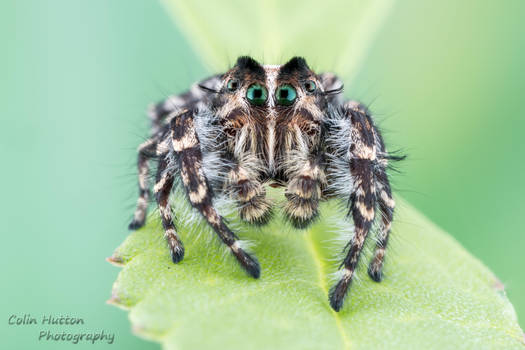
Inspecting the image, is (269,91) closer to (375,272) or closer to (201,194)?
(201,194)

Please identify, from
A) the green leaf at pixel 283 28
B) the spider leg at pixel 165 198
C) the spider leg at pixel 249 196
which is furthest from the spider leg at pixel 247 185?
the green leaf at pixel 283 28

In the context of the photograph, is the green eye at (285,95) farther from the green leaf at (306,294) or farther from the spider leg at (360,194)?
the green leaf at (306,294)

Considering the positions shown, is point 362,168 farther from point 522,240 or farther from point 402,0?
point 402,0

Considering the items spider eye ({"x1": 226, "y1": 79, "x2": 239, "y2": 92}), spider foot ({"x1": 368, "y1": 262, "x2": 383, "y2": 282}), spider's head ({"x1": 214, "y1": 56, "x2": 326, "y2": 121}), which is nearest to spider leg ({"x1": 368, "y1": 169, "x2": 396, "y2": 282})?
spider foot ({"x1": 368, "y1": 262, "x2": 383, "y2": 282})

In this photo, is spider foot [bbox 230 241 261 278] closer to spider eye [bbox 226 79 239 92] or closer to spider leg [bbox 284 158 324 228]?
spider leg [bbox 284 158 324 228]

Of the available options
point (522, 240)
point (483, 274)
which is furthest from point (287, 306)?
point (522, 240)

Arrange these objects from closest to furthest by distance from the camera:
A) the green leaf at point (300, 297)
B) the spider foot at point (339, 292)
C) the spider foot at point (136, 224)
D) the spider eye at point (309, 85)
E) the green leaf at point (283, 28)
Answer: the green leaf at point (300, 297)
the spider foot at point (339, 292)
the spider eye at point (309, 85)
the spider foot at point (136, 224)
the green leaf at point (283, 28)

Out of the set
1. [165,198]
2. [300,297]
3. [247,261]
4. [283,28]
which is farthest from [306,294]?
[283,28]
